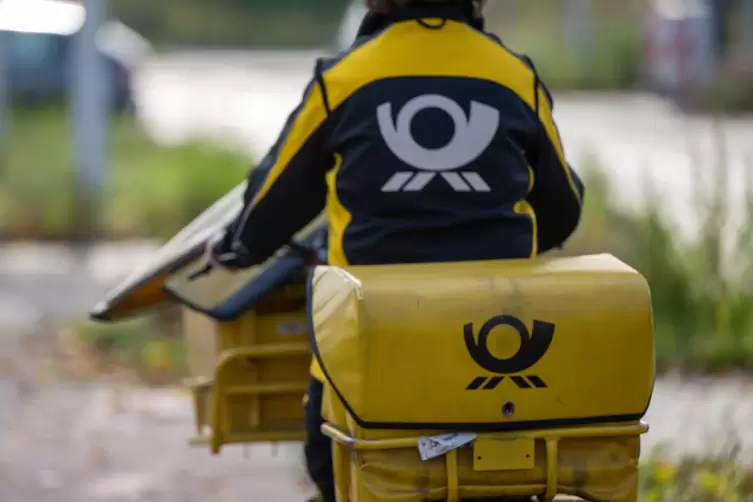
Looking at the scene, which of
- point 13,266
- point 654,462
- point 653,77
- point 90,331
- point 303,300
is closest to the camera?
point 303,300

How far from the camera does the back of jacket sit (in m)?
3.29

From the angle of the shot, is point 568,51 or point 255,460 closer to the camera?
point 255,460

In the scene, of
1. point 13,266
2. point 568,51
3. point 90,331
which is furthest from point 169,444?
point 568,51

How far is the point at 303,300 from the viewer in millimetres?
4004

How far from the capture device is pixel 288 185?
3.48 meters

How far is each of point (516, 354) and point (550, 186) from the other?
2.41 feet

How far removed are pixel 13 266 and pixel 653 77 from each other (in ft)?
63.6

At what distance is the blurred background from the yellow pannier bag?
191cm

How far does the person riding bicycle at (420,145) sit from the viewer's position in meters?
3.29

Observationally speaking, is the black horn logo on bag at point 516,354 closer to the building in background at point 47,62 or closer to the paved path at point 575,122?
the paved path at point 575,122

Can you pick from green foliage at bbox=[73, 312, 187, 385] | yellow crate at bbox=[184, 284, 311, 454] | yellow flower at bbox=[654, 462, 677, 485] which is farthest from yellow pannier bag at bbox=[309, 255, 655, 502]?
green foliage at bbox=[73, 312, 187, 385]

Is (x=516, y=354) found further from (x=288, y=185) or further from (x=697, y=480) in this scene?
(x=697, y=480)

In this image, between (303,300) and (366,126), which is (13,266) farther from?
(366,126)

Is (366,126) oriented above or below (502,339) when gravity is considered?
above
